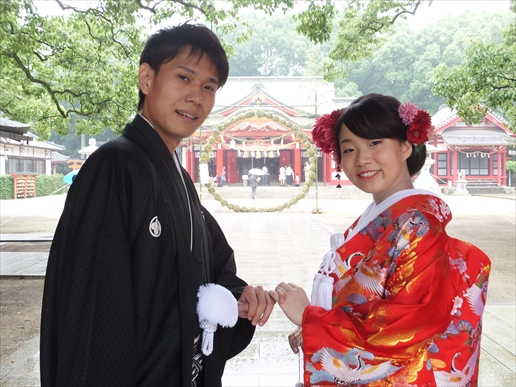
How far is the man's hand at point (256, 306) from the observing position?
1.48 m

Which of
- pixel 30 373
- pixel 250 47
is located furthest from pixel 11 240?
pixel 250 47

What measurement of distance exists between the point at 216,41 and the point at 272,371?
240 centimetres

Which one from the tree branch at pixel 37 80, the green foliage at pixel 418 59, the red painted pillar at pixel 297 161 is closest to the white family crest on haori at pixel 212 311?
the tree branch at pixel 37 80

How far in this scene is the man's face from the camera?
144 centimetres

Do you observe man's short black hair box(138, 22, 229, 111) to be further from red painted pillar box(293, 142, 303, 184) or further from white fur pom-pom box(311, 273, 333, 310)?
red painted pillar box(293, 142, 303, 184)

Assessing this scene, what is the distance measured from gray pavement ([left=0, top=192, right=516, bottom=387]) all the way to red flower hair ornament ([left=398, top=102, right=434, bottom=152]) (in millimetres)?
2054

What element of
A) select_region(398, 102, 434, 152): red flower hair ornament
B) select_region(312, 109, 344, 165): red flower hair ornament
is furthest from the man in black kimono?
select_region(398, 102, 434, 152): red flower hair ornament

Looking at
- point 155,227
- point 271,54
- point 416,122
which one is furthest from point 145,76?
point 271,54

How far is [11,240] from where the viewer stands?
9.13m

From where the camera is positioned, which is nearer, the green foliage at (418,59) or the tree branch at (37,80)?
the tree branch at (37,80)

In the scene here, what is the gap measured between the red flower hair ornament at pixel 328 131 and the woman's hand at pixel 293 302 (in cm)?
53

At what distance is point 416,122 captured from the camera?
1446 mm

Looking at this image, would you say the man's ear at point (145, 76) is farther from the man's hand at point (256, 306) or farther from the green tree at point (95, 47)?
the green tree at point (95, 47)

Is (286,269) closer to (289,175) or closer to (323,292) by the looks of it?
(323,292)
